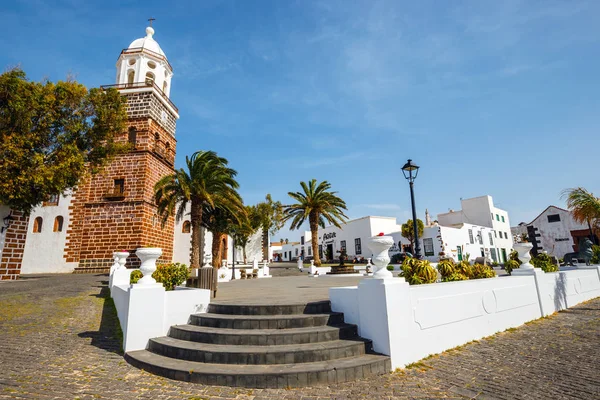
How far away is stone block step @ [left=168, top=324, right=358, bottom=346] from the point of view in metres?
4.83

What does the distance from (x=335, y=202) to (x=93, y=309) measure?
22386 mm

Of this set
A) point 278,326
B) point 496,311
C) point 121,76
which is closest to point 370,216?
point 121,76

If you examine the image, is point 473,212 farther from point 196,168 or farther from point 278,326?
point 278,326

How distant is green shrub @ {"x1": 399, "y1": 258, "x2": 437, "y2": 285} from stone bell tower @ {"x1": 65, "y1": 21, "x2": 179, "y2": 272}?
1774 centimetres

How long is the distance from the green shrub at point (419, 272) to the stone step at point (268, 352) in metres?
2.02

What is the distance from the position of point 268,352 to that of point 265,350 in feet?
0.31

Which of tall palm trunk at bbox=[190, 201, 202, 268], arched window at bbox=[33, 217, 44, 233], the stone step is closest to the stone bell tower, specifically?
arched window at bbox=[33, 217, 44, 233]

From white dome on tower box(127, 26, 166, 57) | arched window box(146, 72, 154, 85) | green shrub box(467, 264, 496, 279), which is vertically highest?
white dome on tower box(127, 26, 166, 57)

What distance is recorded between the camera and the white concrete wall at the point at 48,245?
2131 centimetres

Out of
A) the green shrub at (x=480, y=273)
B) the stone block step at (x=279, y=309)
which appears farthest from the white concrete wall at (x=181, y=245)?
the green shrub at (x=480, y=273)

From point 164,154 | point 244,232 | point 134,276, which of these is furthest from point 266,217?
point 134,276

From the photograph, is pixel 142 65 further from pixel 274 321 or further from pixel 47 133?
pixel 274 321

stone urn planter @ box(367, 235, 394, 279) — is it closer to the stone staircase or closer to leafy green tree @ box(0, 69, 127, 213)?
the stone staircase

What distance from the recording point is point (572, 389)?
12.3 feet
